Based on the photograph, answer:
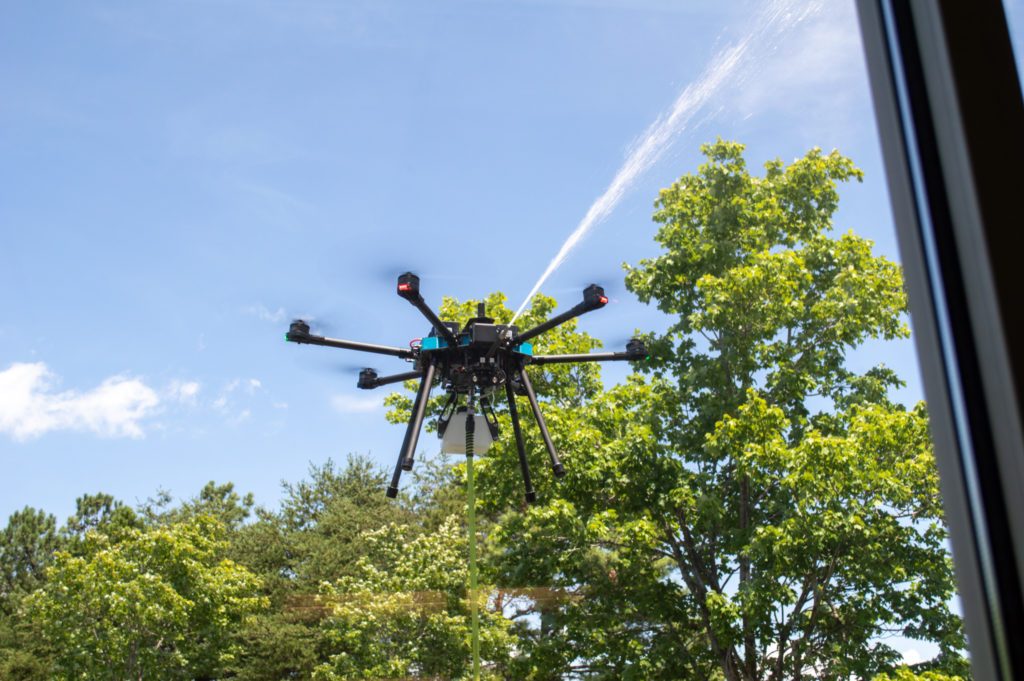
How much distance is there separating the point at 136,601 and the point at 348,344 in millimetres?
7668

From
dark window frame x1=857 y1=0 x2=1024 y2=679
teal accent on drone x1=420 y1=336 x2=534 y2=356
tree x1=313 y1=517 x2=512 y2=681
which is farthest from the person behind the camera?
tree x1=313 y1=517 x2=512 y2=681

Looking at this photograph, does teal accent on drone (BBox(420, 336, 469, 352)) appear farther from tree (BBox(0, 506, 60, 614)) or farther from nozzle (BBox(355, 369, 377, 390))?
tree (BBox(0, 506, 60, 614))

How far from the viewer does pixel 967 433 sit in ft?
1.53

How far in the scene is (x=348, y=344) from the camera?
2.92 metres

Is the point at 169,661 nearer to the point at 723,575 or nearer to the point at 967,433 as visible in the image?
the point at 723,575

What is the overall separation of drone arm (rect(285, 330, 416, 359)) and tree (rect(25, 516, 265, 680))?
7.53 metres

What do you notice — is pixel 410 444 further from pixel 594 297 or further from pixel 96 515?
pixel 96 515

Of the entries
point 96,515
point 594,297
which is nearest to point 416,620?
point 96,515

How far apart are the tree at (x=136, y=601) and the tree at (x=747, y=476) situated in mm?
4212

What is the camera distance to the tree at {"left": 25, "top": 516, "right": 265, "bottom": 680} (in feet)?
30.6

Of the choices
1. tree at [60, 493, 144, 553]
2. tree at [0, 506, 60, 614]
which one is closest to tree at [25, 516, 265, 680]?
tree at [60, 493, 144, 553]

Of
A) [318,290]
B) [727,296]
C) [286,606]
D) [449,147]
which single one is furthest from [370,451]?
[318,290]

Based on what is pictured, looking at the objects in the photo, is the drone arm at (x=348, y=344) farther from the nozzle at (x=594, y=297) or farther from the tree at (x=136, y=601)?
the tree at (x=136, y=601)

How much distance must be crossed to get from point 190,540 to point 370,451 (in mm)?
5573
